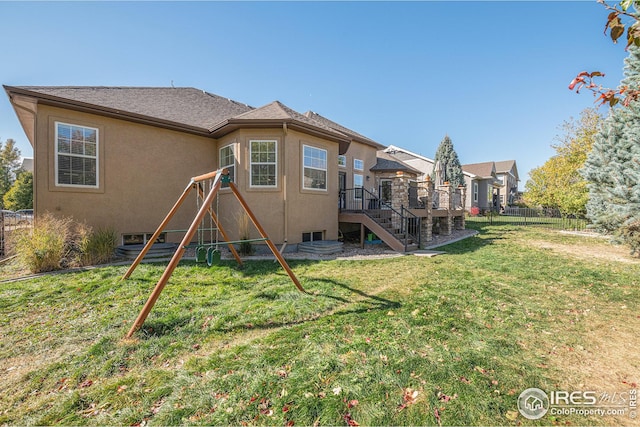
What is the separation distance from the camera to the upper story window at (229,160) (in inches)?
368

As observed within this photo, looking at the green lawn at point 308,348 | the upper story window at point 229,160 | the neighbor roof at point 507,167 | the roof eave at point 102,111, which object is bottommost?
the green lawn at point 308,348

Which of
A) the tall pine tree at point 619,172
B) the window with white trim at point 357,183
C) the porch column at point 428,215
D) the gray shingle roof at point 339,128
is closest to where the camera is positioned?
the tall pine tree at point 619,172

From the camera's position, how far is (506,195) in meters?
39.3

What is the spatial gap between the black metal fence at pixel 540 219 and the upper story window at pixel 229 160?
62.6 ft

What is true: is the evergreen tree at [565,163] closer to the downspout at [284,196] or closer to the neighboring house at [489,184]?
the neighboring house at [489,184]

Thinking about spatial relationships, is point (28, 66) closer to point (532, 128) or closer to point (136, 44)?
point (136, 44)

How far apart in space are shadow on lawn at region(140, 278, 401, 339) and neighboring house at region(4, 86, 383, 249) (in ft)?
14.7

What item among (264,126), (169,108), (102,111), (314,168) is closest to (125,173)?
(102,111)

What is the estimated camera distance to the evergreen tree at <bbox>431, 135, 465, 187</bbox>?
26.4 metres

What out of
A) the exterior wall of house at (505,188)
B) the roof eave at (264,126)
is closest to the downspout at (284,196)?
the roof eave at (264,126)

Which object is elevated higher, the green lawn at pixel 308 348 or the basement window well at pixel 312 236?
the basement window well at pixel 312 236

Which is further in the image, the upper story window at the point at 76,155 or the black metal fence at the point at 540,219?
the black metal fence at the point at 540,219

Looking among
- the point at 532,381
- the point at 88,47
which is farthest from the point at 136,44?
the point at 532,381

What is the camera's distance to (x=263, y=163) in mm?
9062
